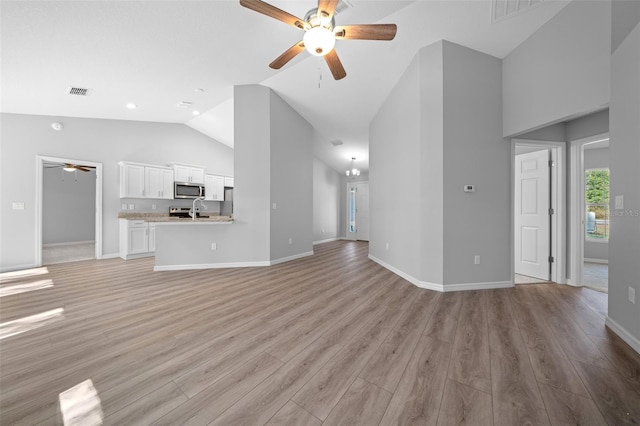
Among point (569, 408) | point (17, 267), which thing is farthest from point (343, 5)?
point (17, 267)

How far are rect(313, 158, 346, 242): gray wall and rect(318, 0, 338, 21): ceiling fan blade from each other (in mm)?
5893

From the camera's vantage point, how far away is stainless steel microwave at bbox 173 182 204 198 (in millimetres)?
6453

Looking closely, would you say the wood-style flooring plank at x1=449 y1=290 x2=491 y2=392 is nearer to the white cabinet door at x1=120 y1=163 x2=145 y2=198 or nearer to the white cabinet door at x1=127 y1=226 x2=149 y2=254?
the white cabinet door at x1=127 y1=226 x2=149 y2=254

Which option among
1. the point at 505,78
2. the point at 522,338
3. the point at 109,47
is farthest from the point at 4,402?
the point at 505,78

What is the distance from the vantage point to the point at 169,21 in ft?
9.23

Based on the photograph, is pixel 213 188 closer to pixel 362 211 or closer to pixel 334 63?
pixel 362 211

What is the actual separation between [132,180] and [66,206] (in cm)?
466

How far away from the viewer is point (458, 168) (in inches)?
127

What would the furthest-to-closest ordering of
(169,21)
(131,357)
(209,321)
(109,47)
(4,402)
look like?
(109,47) → (169,21) → (209,321) → (131,357) → (4,402)

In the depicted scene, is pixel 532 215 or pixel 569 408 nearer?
pixel 569 408

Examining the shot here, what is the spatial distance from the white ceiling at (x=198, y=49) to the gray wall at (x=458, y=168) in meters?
0.37

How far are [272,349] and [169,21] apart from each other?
3660mm

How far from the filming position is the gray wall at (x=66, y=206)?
7.75 meters

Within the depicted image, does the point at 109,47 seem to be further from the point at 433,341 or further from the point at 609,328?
the point at 609,328
